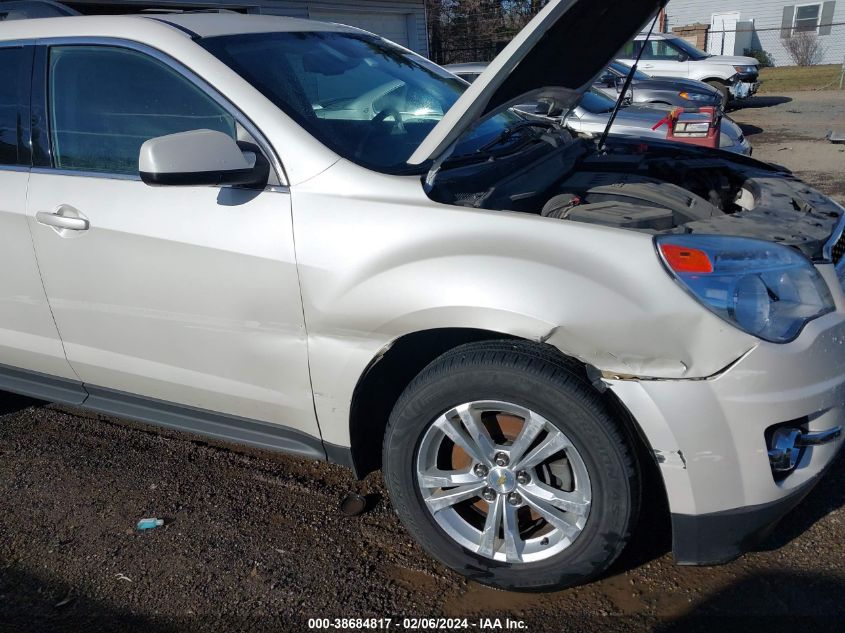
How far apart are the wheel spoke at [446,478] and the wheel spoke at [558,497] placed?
180 millimetres

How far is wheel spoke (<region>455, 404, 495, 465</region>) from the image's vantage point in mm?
2379

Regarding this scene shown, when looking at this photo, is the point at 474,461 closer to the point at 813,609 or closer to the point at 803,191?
the point at 813,609

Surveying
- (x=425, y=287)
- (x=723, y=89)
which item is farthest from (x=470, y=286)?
(x=723, y=89)

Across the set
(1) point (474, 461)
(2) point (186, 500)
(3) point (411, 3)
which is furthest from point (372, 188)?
(3) point (411, 3)

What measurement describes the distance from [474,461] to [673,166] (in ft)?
5.99

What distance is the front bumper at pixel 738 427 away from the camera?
6.83ft

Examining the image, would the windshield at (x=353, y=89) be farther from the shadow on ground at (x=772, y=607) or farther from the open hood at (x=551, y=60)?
the shadow on ground at (x=772, y=607)

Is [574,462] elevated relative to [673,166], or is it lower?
lower

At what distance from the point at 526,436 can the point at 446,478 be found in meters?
0.35

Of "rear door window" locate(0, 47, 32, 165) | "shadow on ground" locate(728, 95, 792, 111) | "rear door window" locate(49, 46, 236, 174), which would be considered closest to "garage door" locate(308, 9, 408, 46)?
"shadow on ground" locate(728, 95, 792, 111)

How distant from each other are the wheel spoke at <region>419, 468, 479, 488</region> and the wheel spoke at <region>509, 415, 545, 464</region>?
0.59ft

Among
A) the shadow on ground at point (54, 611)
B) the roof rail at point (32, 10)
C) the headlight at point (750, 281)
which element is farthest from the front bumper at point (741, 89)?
the shadow on ground at point (54, 611)

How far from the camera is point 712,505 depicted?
7.15 feet

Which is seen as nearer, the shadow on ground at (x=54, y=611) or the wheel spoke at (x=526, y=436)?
the wheel spoke at (x=526, y=436)
